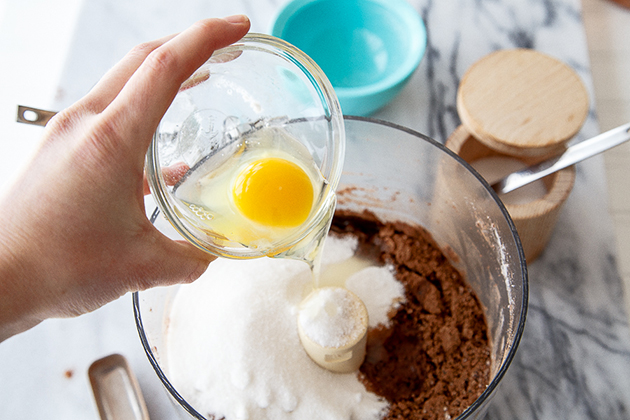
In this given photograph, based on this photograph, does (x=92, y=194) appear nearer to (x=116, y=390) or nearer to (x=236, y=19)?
(x=236, y=19)

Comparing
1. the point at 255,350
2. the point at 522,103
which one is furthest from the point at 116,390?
the point at 522,103

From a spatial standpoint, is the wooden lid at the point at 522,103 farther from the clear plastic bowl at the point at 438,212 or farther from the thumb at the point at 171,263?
the thumb at the point at 171,263

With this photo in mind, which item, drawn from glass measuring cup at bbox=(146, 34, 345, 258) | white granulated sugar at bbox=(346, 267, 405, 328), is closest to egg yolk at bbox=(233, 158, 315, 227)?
glass measuring cup at bbox=(146, 34, 345, 258)

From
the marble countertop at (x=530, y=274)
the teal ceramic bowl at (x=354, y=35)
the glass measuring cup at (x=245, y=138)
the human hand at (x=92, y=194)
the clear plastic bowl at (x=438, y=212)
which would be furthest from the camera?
the teal ceramic bowl at (x=354, y=35)

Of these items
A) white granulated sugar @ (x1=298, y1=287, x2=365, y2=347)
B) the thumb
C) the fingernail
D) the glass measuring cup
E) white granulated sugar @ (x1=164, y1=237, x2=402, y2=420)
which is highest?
the fingernail

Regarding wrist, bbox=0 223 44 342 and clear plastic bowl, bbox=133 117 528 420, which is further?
clear plastic bowl, bbox=133 117 528 420

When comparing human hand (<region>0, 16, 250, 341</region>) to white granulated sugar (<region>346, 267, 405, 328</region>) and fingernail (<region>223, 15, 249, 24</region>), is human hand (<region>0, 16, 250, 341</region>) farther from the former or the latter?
white granulated sugar (<region>346, 267, 405, 328</region>)

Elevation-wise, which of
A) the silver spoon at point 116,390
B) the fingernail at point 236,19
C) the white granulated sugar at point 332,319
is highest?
the fingernail at point 236,19

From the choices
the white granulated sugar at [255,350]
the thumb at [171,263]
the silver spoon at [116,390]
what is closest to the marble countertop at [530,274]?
the silver spoon at [116,390]
